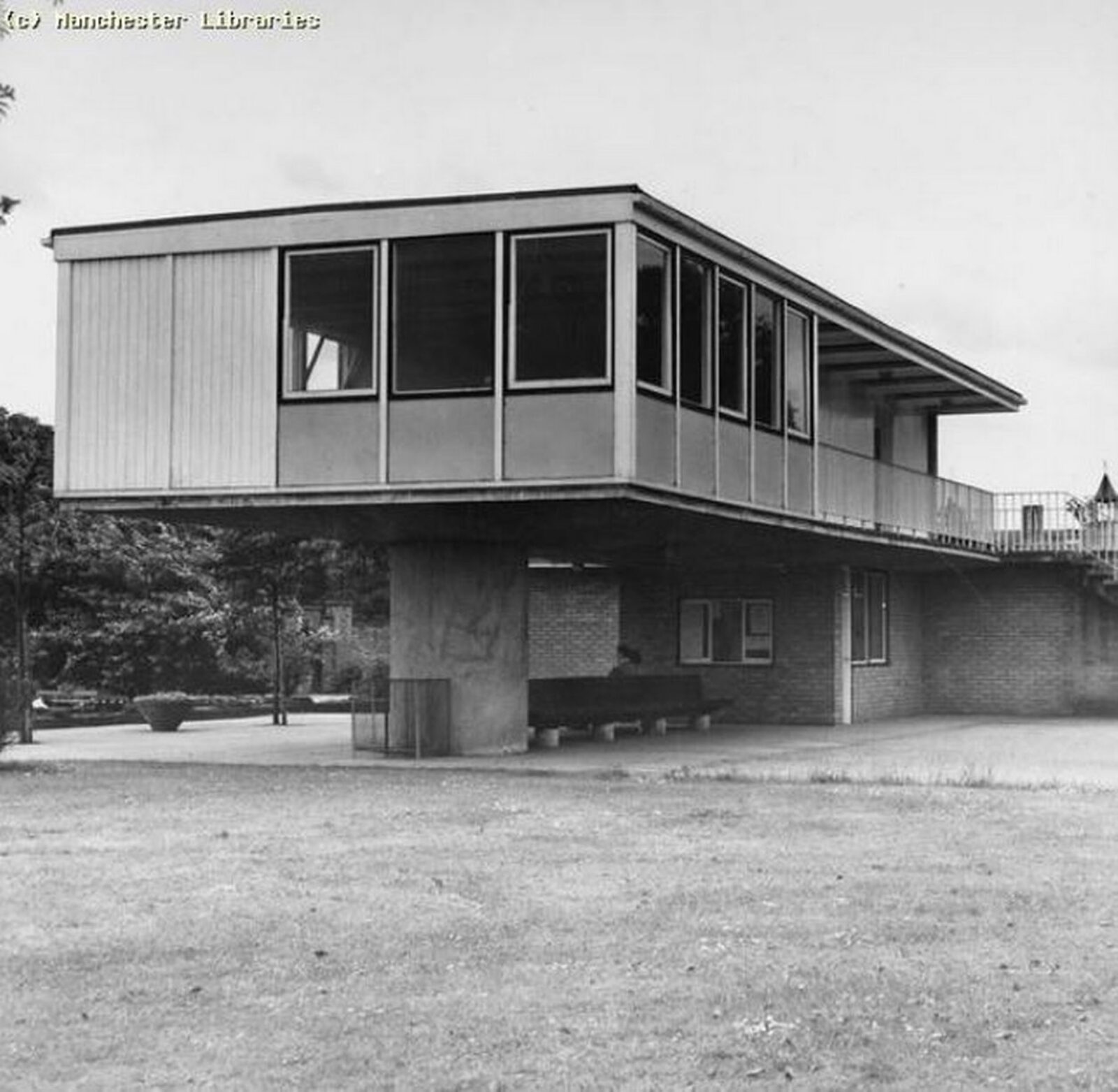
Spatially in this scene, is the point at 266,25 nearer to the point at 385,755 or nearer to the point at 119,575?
the point at 385,755

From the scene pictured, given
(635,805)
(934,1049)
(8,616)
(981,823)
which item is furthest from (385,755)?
(8,616)

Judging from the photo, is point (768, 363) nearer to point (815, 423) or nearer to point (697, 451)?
point (815, 423)

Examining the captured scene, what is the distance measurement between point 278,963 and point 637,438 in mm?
11025

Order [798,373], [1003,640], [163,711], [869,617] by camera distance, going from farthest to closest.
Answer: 1. [1003,640]
2. [869,617]
3. [163,711]
4. [798,373]

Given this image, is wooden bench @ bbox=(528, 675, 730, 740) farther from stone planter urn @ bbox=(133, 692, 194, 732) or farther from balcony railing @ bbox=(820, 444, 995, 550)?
stone planter urn @ bbox=(133, 692, 194, 732)

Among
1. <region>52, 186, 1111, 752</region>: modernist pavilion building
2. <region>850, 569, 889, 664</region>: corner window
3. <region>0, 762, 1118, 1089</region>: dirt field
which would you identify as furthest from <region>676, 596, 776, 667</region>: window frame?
<region>0, 762, 1118, 1089</region>: dirt field

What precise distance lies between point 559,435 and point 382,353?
235cm

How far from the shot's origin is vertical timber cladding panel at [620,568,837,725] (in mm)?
29781

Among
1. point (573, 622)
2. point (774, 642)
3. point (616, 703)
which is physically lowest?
point (616, 703)

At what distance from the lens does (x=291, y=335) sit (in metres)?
20.3

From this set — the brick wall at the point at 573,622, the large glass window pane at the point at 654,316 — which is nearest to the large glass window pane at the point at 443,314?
the large glass window pane at the point at 654,316

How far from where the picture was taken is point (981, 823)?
1420 centimetres

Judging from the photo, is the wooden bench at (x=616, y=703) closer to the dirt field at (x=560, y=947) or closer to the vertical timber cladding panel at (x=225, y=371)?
the vertical timber cladding panel at (x=225, y=371)

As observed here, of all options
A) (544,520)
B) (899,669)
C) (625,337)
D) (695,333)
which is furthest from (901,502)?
(625,337)
